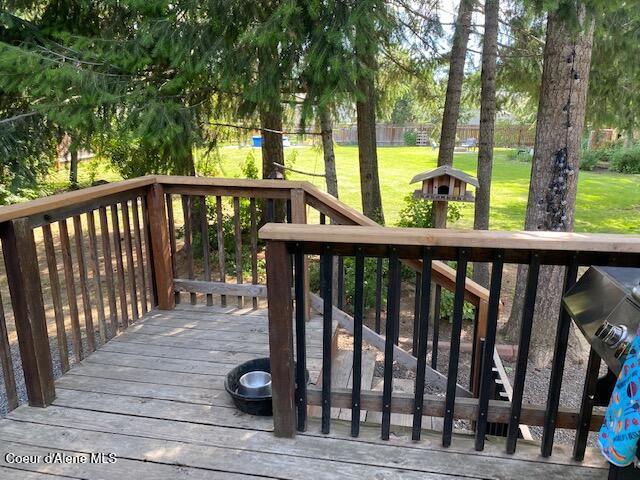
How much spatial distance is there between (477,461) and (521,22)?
6.22 meters

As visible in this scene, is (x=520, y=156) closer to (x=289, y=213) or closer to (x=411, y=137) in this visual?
(x=411, y=137)

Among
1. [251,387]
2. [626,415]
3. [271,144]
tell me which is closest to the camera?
[626,415]

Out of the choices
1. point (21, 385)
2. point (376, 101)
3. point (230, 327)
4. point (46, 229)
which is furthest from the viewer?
point (376, 101)

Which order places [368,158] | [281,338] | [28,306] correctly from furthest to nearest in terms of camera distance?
[368,158]
[28,306]
[281,338]

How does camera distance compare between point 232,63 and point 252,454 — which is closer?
point 252,454

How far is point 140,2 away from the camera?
3988mm

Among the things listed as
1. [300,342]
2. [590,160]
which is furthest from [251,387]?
[590,160]

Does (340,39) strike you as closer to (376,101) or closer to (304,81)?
(304,81)

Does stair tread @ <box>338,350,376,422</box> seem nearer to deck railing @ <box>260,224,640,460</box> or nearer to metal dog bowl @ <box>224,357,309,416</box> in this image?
metal dog bowl @ <box>224,357,309,416</box>

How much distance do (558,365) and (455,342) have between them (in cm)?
39

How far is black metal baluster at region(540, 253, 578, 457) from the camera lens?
69.5 inches

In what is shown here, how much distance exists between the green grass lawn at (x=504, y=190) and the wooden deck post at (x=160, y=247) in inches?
142

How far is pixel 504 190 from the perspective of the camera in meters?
14.2

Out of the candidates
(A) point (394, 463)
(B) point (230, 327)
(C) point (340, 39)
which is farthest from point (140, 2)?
(A) point (394, 463)
